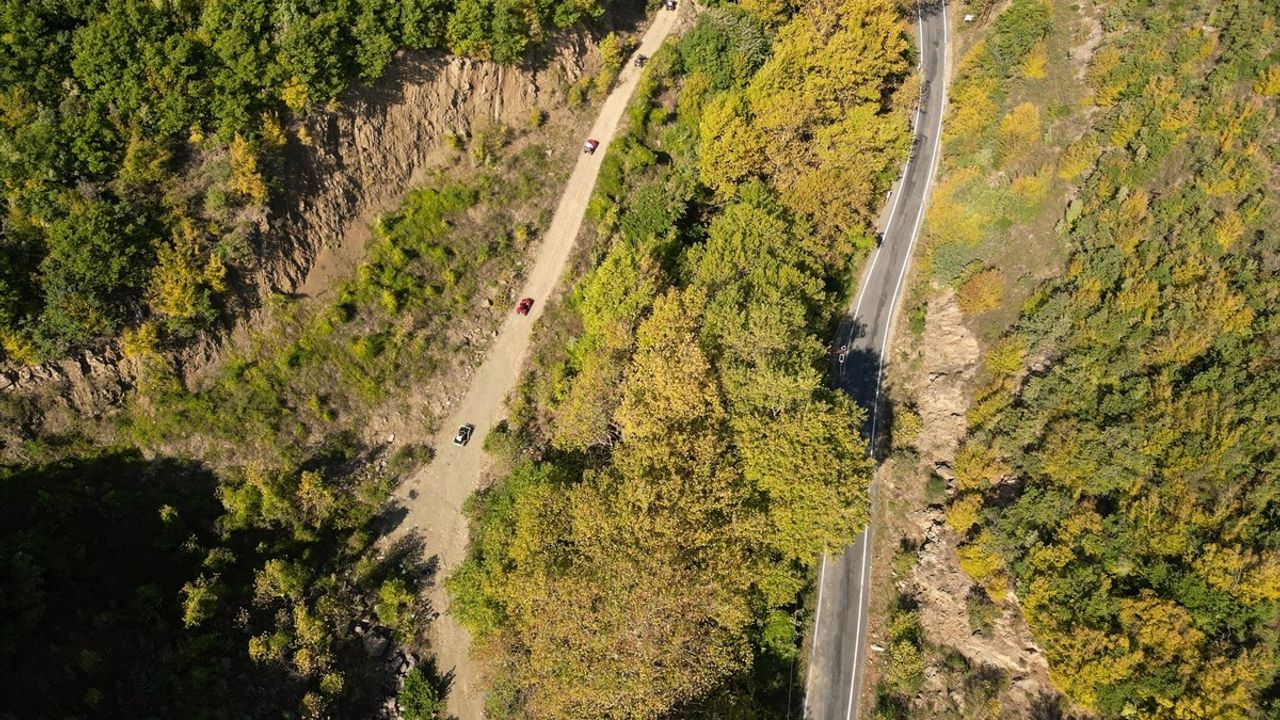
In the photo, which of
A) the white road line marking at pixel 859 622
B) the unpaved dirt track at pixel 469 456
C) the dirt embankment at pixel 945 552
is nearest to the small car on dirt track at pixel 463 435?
the unpaved dirt track at pixel 469 456

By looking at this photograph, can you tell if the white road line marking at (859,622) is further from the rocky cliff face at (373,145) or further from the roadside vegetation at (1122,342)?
the rocky cliff face at (373,145)

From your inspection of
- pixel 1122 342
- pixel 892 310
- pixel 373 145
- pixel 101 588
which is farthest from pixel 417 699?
pixel 1122 342

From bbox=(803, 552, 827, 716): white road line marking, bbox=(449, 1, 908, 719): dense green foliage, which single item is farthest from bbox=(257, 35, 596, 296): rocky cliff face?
bbox=(803, 552, 827, 716): white road line marking

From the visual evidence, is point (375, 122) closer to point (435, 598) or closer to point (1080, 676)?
point (435, 598)

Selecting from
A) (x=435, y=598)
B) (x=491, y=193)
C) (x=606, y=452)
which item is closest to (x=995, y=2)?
(x=491, y=193)

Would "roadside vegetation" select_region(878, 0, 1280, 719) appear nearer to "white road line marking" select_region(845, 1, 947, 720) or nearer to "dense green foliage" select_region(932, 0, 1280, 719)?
"dense green foliage" select_region(932, 0, 1280, 719)
